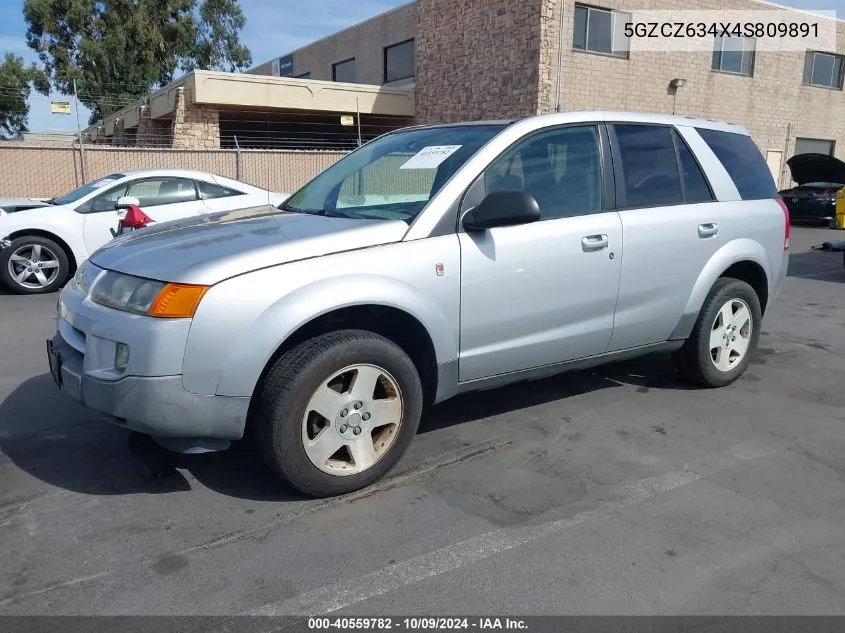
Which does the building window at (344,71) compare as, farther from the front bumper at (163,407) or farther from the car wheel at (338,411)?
the front bumper at (163,407)

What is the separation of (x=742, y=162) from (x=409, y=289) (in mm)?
3103

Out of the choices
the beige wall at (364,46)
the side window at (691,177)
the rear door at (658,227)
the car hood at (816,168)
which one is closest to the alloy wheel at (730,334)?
the rear door at (658,227)

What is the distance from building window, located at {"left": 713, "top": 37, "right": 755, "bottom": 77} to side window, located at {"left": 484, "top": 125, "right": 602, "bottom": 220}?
22443 millimetres

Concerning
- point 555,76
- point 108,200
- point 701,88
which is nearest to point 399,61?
point 555,76

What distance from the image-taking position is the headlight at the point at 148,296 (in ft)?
9.56

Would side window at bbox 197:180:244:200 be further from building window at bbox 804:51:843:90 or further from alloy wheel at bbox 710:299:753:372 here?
building window at bbox 804:51:843:90

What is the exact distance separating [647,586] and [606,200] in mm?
2284

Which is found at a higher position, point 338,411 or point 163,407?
point 163,407

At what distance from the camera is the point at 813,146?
2739 centimetres

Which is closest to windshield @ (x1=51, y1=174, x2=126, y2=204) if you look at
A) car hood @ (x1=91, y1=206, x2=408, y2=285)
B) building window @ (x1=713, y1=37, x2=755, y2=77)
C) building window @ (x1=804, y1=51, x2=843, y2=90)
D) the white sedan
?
the white sedan

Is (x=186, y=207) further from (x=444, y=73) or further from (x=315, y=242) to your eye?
(x=444, y=73)

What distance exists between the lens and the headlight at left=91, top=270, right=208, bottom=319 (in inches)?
115

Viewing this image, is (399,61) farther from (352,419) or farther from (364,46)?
(352,419)

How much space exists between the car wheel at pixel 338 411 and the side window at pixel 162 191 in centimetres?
719
